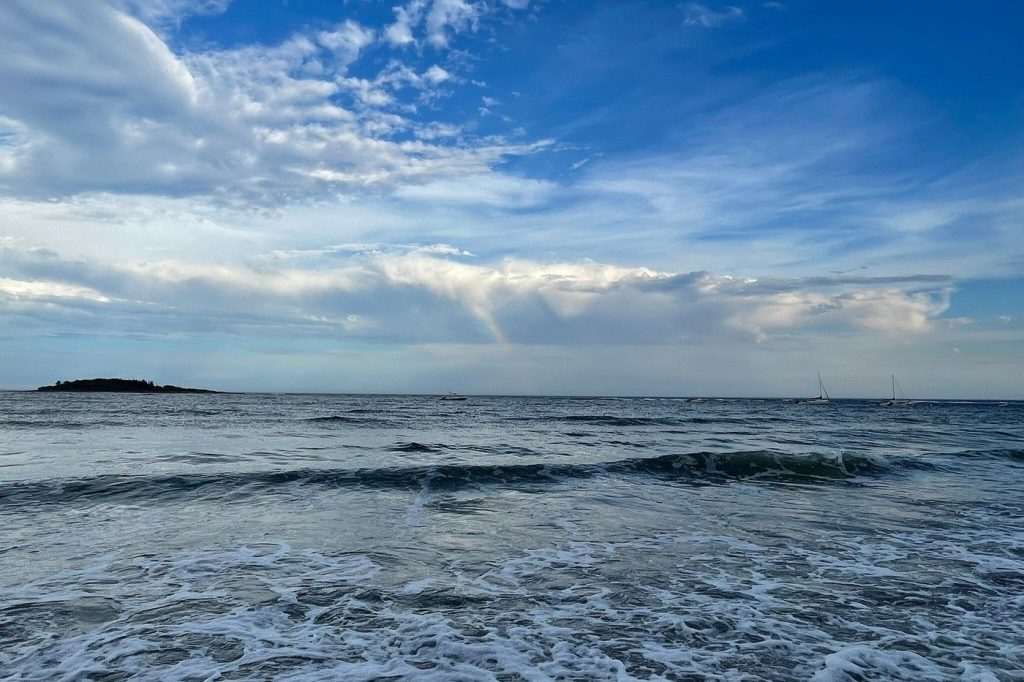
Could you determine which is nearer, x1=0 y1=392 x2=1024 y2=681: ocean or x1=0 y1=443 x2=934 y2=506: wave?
x1=0 y1=392 x2=1024 y2=681: ocean

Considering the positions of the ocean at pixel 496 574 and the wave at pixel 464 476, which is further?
the wave at pixel 464 476

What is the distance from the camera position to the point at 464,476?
64.2ft

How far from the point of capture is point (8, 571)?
891 centimetres

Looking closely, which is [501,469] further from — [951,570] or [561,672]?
[561,672]

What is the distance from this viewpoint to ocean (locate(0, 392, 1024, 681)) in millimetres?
6301

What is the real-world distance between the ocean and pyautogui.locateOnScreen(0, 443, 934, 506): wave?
0.15 meters

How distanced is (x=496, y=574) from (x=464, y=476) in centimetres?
1049

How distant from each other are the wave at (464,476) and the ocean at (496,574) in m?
0.15

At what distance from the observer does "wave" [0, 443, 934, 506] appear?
15461mm

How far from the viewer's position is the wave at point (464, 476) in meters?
15.5

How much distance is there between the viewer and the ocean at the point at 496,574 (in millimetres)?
6301

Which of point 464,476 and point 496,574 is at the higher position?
point 496,574

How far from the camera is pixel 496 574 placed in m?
9.21

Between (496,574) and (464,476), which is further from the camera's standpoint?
(464,476)
